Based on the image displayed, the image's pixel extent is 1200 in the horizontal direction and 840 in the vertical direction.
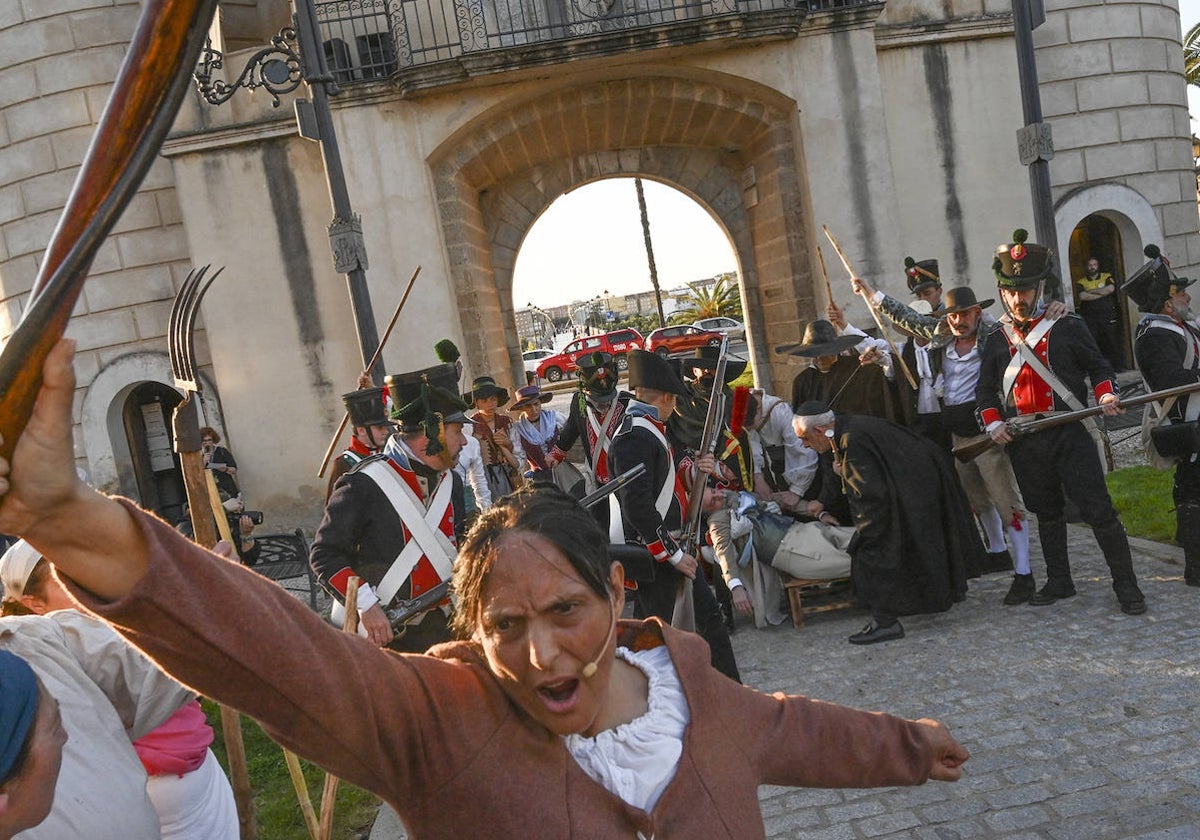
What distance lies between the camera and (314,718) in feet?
4.78

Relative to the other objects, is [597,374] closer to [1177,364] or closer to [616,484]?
[616,484]

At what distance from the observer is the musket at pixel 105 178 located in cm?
98

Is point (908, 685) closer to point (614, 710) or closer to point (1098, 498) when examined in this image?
point (1098, 498)

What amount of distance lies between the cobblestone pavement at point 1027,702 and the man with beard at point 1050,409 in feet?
1.26

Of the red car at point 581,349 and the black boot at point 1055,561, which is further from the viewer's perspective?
the red car at point 581,349

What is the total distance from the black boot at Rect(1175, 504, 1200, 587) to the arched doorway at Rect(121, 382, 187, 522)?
12106 millimetres

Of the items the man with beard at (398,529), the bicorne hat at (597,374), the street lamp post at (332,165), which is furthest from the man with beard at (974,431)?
the street lamp post at (332,165)

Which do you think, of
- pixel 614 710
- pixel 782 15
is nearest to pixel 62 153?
pixel 782 15

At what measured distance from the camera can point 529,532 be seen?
183 cm

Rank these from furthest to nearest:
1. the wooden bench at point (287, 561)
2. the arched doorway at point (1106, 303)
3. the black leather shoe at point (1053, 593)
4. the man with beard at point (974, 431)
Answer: the arched doorway at point (1106, 303) → the wooden bench at point (287, 561) → the man with beard at point (974, 431) → the black leather shoe at point (1053, 593)

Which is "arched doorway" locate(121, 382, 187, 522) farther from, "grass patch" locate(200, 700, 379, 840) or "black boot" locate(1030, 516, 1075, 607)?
"black boot" locate(1030, 516, 1075, 607)

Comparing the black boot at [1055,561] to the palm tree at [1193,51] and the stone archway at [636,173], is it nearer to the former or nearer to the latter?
the stone archway at [636,173]

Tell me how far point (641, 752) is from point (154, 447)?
1377cm

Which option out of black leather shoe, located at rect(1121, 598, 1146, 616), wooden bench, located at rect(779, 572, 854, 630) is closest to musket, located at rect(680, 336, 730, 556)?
wooden bench, located at rect(779, 572, 854, 630)
